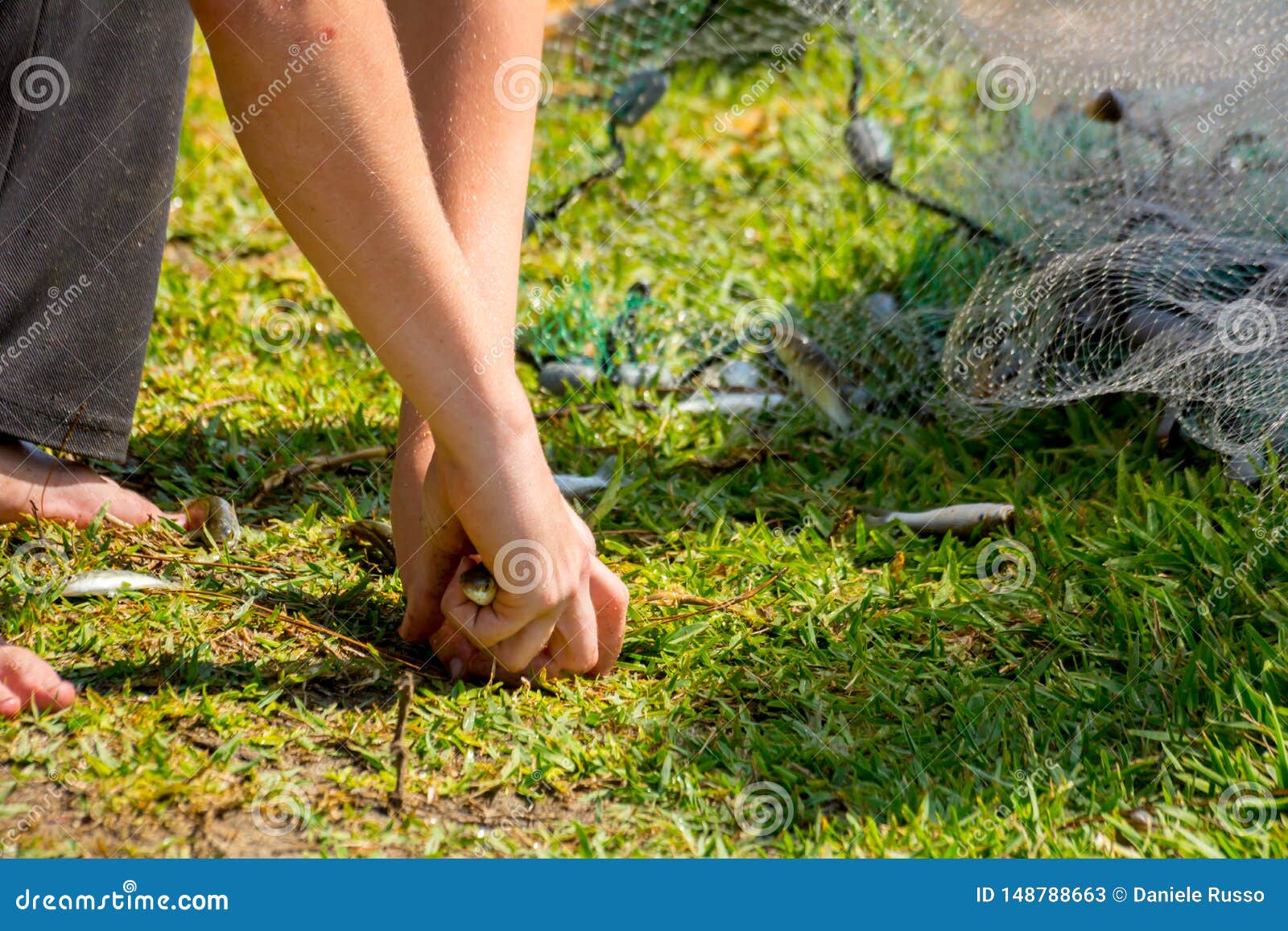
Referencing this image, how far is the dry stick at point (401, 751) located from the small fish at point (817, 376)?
134 cm

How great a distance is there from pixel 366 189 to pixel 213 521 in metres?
0.91

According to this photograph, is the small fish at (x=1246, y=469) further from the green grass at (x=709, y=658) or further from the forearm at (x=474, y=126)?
the forearm at (x=474, y=126)

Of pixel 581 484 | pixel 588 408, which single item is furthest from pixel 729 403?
pixel 581 484

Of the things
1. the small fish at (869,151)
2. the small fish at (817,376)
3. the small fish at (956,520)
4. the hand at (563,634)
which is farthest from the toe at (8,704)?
the small fish at (869,151)

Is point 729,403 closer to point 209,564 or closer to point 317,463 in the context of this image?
point 317,463

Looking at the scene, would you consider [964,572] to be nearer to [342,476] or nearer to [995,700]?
[995,700]

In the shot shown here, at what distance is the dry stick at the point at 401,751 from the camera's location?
5.22ft

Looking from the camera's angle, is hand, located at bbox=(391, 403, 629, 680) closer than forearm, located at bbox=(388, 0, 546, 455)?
Yes

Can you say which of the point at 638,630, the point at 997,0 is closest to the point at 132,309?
the point at 638,630

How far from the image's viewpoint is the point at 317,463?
97.3 inches

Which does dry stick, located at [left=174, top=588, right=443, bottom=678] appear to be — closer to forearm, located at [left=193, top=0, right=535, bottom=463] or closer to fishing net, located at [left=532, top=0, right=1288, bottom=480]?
forearm, located at [left=193, top=0, right=535, bottom=463]

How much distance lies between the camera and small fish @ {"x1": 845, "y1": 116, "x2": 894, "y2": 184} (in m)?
3.31

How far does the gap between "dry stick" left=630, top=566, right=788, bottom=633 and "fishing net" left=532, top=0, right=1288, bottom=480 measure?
623 millimetres

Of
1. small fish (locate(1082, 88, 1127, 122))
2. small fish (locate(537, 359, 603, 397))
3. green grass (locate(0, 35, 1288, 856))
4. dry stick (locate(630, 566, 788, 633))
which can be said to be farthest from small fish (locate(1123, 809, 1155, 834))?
small fish (locate(1082, 88, 1127, 122))
